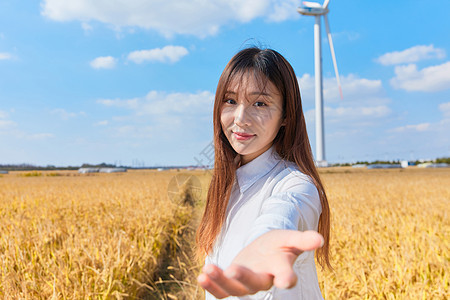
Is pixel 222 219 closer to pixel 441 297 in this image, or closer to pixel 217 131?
pixel 217 131

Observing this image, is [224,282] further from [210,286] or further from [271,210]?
[271,210]

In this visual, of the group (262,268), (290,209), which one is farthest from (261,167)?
(262,268)

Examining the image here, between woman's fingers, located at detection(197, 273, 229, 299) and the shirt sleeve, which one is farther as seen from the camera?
the shirt sleeve

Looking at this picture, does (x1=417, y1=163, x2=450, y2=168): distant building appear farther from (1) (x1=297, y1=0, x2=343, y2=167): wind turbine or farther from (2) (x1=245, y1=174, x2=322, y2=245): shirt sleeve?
(2) (x1=245, y1=174, x2=322, y2=245): shirt sleeve

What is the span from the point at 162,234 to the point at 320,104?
113 feet

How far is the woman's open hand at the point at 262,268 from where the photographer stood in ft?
2.31

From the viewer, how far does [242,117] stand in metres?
1.32

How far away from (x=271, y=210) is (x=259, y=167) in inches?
16.7

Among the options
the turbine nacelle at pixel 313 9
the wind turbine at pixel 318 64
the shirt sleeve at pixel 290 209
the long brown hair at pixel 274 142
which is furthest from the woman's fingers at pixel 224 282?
the turbine nacelle at pixel 313 9

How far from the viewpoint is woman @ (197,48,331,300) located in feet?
3.95

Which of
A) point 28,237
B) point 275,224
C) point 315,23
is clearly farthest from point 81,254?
point 315,23

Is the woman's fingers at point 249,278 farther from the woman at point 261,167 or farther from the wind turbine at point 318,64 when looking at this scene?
the wind turbine at point 318,64

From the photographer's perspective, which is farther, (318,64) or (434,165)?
(434,165)

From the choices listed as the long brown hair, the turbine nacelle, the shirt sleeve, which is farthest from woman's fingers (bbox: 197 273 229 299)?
the turbine nacelle
